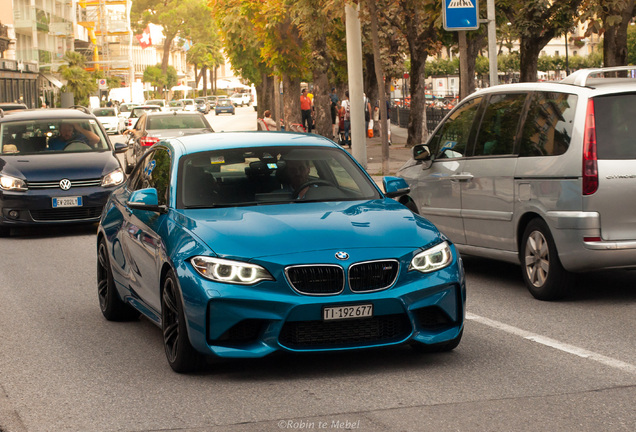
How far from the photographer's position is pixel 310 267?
622cm

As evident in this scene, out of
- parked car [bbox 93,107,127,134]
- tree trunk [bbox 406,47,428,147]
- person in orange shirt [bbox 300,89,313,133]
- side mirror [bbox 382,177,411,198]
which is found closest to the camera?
side mirror [bbox 382,177,411,198]

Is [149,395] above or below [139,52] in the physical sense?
below

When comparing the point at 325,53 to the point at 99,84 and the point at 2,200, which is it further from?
the point at 99,84

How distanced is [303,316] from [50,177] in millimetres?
9609

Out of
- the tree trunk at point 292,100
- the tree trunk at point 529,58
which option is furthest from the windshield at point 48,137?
the tree trunk at point 292,100

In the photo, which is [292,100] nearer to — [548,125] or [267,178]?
[548,125]

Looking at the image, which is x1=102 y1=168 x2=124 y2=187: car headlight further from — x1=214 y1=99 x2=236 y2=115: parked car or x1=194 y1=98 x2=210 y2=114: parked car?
x1=214 y1=99 x2=236 y2=115: parked car

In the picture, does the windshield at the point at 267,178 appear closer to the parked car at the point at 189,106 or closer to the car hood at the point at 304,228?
the car hood at the point at 304,228

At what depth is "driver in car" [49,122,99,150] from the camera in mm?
16203

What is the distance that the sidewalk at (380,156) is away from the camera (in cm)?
2491

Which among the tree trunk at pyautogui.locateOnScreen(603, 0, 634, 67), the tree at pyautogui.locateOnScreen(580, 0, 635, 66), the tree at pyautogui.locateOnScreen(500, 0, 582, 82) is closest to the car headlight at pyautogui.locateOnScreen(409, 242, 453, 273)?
the tree at pyautogui.locateOnScreen(580, 0, 635, 66)

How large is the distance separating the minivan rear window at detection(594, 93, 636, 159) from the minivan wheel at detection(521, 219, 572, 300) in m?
0.80

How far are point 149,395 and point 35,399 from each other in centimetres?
63

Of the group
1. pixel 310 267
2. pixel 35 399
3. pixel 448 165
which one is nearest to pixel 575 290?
pixel 448 165
